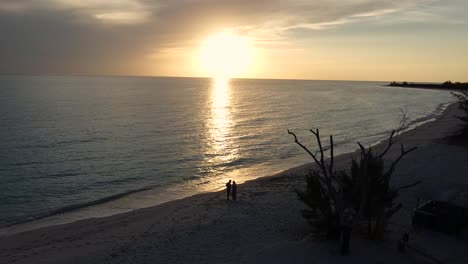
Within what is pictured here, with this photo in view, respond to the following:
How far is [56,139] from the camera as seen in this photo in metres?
44.5

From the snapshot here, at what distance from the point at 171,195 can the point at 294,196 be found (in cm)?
890

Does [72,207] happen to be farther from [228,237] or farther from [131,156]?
[131,156]

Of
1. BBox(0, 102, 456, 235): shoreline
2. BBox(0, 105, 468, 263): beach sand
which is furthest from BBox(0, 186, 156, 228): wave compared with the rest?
BBox(0, 105, 468, 263): beach sand

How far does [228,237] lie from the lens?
631 inches

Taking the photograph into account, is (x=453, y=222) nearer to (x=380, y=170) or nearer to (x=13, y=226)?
(x=380, y=170)

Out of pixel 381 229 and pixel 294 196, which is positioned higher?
pixel 381 229

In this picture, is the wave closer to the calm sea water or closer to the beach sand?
the calm sea water

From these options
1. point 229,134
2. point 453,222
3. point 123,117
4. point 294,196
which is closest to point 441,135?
point 229,134

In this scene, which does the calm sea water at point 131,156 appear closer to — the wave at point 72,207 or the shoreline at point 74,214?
the wave at point 72,207

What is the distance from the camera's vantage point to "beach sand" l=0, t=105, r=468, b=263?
13.2 m

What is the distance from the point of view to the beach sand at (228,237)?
1322 centimetres

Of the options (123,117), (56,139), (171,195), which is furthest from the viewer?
(123,117)

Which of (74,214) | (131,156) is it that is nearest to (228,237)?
(74,214)

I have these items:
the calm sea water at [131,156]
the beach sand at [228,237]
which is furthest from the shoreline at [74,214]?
the beach sand at [228,237]
